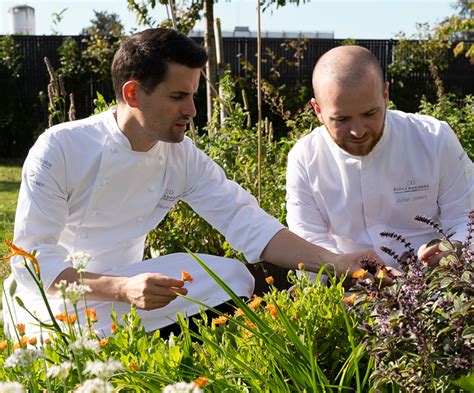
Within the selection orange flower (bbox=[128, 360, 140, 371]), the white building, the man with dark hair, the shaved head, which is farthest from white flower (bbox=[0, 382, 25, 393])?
the white building

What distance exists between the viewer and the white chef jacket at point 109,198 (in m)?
2.67

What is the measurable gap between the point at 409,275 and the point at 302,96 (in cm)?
1142

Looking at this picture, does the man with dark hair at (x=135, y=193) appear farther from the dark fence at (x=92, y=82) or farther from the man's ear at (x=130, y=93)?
the dark fence at (x=92, y=82)

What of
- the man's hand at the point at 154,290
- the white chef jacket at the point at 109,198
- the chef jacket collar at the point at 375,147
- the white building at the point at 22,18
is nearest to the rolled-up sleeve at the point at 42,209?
the white chef jacket at the point at 109,198

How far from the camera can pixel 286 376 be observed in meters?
1.74

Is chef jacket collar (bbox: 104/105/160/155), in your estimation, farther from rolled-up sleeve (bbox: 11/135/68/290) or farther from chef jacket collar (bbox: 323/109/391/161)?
chef jacket collar (bbox: 323/109/391/161)

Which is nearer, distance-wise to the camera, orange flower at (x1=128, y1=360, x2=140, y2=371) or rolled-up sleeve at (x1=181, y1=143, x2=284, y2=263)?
orange flower at (x1=128, y1=360, x2=140, y2=371)

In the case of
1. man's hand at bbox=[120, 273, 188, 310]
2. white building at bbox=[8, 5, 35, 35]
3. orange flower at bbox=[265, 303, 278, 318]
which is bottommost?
man's hand at bbox=[120, 273, 188, 310]

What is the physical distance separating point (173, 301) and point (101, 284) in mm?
534

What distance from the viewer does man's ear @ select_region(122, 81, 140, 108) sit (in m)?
2.81

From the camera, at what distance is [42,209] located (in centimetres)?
265

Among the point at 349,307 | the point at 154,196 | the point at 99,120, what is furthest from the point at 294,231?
the point at 349,307

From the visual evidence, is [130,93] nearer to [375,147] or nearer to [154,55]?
[154,55]

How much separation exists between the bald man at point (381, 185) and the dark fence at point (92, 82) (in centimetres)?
962
